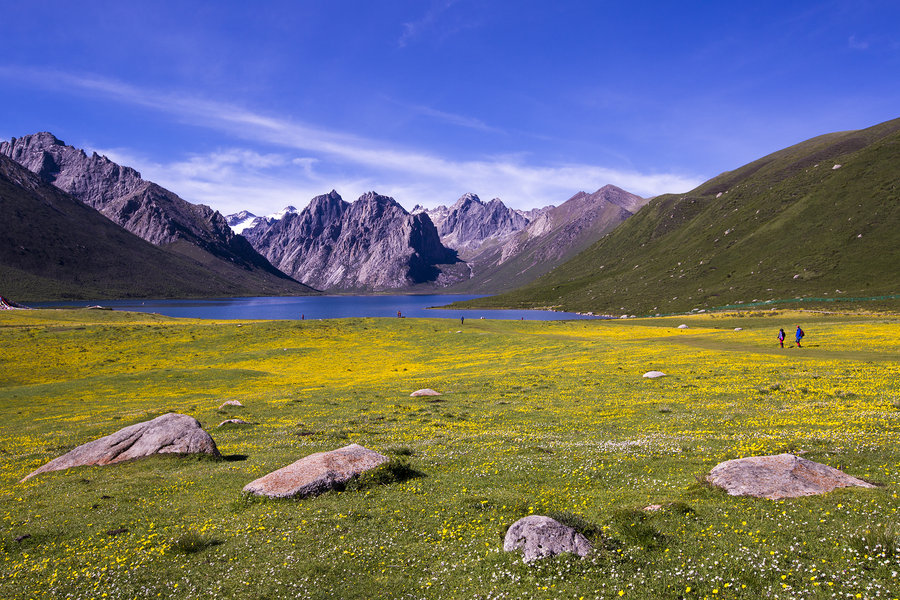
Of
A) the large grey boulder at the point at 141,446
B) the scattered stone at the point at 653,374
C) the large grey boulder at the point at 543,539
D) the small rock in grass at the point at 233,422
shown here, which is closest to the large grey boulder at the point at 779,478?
the large grey boulder at the point at 543,539

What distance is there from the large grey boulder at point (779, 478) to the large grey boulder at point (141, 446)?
22.3 m

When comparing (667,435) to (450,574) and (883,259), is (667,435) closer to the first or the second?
(450,574)

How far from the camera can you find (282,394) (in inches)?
Result: 1735

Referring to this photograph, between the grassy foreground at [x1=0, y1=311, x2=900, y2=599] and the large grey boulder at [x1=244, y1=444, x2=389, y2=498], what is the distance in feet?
1.57

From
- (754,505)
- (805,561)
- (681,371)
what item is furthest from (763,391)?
(805,561)

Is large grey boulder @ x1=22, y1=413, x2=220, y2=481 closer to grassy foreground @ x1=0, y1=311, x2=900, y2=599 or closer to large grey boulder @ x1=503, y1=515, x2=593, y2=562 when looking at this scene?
grassy foreground @ x1=0, y1=311, x2=900, y2=599

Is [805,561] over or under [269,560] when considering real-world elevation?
over

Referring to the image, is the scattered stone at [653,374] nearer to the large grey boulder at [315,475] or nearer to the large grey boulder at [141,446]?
the large grey boulder at [315,475]

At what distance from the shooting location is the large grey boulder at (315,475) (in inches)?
639

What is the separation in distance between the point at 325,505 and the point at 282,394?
3115 centimetres

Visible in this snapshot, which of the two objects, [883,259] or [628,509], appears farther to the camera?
[883,259]

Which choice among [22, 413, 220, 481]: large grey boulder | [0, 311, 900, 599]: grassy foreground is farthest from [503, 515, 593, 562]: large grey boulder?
[22, 413, 220, 481]: large grey boulder

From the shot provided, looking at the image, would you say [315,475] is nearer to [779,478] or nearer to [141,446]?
[141,446]

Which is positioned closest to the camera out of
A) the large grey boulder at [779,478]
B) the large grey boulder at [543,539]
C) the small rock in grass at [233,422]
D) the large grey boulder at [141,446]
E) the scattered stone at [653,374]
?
the large grey boulder at [543,539]
